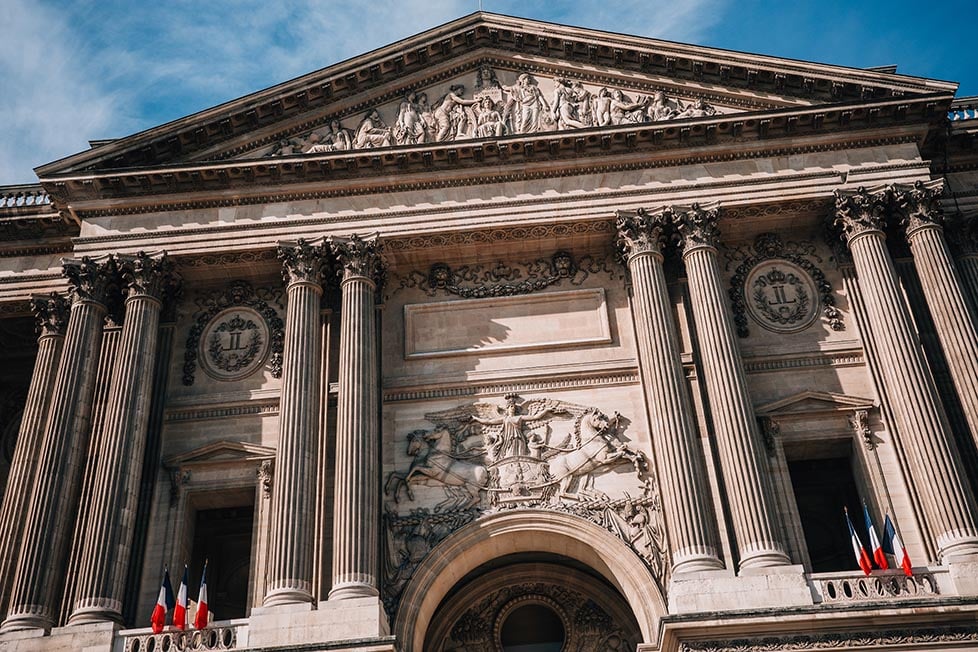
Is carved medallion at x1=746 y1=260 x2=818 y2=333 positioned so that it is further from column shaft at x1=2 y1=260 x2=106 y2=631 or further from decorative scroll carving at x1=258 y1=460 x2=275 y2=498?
column shaft at x1=2 y1=260 x2=106 y2=631

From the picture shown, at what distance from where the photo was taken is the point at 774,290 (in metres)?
24.0

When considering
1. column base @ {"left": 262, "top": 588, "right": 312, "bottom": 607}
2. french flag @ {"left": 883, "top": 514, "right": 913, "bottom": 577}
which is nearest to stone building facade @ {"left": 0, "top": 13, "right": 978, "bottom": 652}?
column base @ {"left": 262, "top": 588, "right": 312, "bottom": 607}

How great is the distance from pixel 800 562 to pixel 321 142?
49.1 feet

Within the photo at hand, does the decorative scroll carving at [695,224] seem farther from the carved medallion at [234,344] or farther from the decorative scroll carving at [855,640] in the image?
the carved medallion at [234,344]

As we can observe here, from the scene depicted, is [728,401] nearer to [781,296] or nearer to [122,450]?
[781,296]

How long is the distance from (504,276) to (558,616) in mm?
8231

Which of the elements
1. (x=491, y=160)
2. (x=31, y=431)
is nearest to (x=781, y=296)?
(x=491, y=160)

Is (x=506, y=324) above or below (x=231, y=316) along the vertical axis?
below

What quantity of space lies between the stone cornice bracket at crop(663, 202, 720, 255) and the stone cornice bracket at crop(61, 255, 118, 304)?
43.4 feet

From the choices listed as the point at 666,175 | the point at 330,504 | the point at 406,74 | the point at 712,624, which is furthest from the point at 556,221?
the point at 712,624

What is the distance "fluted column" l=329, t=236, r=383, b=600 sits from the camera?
20109 mm

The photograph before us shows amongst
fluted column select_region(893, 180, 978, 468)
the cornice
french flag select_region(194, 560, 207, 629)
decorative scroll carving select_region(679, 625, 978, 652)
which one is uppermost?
the cornice

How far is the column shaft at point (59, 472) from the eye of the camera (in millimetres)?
20203

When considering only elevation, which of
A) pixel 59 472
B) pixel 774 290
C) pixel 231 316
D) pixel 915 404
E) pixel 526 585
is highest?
pixel 231 316
